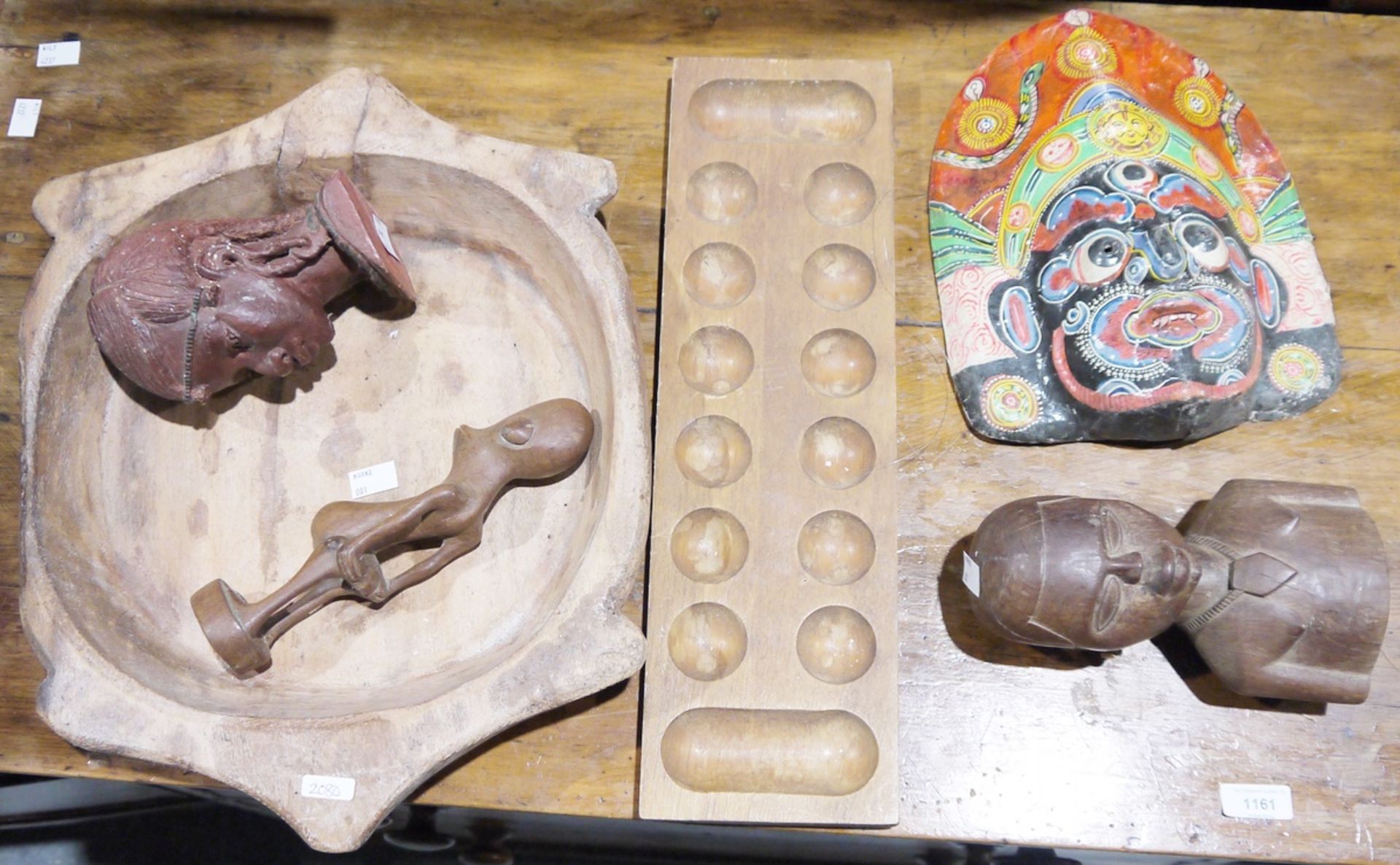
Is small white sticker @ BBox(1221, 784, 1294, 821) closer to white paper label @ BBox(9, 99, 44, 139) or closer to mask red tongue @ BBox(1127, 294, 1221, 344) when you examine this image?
mask red tongue @ BBox(1127, 294, 1221, 344)

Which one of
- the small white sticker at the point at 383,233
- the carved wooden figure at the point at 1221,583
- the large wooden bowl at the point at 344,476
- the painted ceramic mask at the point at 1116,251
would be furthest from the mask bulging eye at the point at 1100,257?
the small white sticker at the point at 383,233

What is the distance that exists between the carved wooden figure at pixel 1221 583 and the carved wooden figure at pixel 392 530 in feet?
2.05

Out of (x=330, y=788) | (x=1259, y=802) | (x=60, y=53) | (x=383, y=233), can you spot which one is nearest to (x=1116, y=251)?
(x=1259, y=802)

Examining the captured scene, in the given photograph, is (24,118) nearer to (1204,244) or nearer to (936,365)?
(936,365)

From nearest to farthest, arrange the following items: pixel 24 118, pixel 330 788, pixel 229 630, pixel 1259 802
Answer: pixel 330 788
pixel 229 630
pixel 1259 802
pixel 24 118

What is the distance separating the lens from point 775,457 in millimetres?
1451

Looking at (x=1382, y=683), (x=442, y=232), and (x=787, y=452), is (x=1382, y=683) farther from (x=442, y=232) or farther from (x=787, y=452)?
(x=442, y=232)

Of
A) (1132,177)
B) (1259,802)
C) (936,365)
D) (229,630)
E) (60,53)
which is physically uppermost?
(60,53)

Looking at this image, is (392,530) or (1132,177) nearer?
(392,530)

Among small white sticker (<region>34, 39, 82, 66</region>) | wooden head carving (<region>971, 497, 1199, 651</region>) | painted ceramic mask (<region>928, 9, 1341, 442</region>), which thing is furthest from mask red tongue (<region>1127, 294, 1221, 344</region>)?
small white sticker (<region>34, 39, 82, 66</region>)

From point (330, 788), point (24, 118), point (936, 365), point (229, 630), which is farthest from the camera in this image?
point (24, 118)

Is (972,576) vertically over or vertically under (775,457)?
under

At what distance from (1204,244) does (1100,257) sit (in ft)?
0.50

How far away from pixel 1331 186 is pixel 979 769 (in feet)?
3.90
